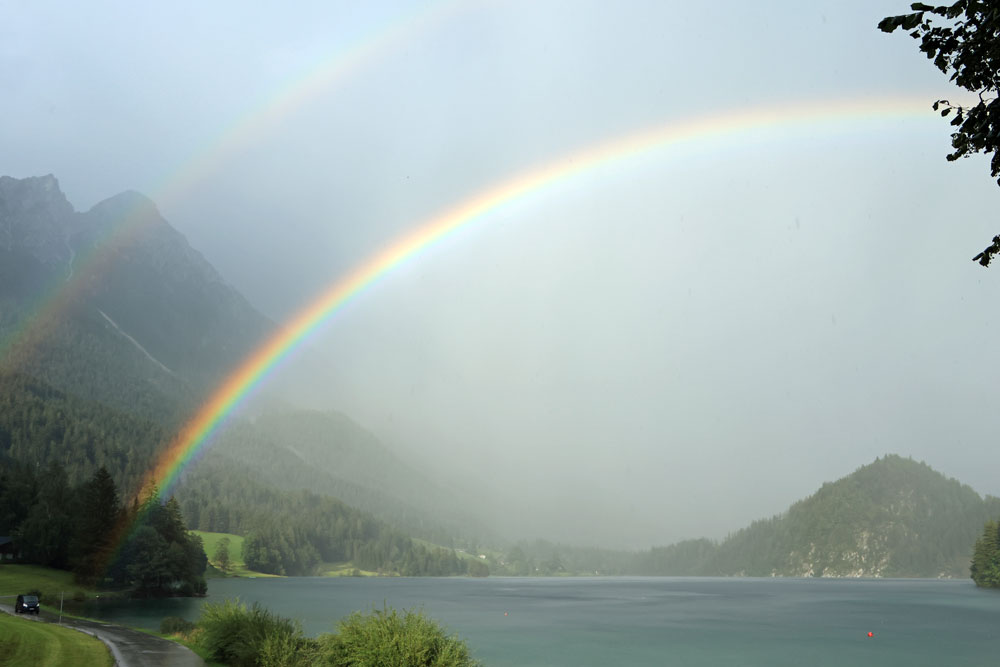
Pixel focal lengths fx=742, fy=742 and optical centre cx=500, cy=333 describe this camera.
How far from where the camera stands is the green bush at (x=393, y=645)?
91.9ft

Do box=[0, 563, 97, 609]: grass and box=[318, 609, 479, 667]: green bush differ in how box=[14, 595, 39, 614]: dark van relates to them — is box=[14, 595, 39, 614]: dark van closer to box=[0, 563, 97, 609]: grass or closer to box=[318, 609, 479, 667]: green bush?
box=[0, 563, 97, 609]: grass

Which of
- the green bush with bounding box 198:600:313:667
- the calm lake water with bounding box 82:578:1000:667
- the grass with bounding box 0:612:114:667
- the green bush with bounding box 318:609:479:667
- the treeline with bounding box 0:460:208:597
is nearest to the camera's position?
the green bush with bounding box 318:609:479:667

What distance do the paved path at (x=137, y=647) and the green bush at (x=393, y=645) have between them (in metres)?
11.5

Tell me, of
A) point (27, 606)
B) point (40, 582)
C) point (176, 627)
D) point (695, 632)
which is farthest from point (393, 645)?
point (40, 582)

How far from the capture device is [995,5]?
41.0ft

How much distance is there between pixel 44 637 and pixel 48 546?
91276 millimetres

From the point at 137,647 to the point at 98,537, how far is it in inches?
3665

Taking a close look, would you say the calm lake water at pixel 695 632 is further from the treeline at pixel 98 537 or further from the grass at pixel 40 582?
the treeline at pixel 98 537

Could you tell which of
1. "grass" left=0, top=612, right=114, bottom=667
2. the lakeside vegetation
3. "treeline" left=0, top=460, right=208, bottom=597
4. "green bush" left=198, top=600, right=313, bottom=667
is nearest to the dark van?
"grass" left=0, top=612, right=114, bottom=667

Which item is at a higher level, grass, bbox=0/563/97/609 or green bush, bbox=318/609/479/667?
green bush, bbox=318/609/479/667

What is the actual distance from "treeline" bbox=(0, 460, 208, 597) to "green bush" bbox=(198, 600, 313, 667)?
315 feet

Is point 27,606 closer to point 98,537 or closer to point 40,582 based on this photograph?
point 40,582

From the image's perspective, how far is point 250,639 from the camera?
1484 inches

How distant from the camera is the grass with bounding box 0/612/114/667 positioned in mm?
37000
